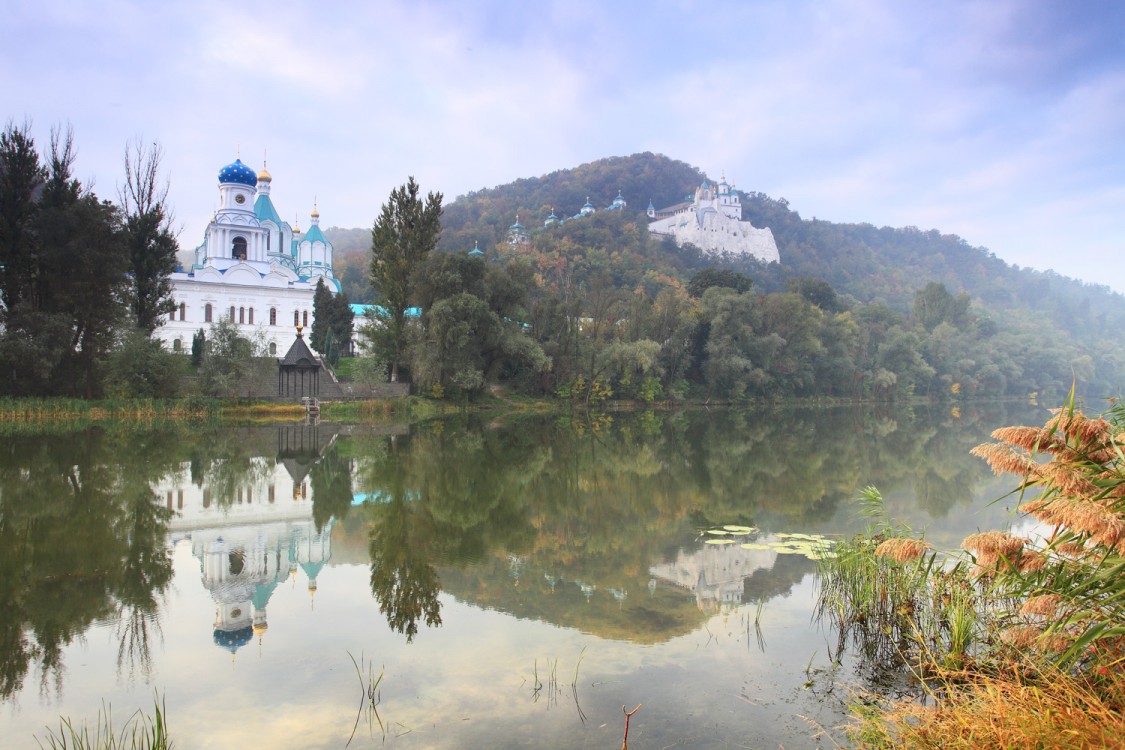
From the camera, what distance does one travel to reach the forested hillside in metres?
40.7

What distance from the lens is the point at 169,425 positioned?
1041 inches

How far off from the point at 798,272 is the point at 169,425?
10322cm

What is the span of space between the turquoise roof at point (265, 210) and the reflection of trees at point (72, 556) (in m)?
44.0

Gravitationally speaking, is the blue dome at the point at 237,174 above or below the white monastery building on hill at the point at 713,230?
below

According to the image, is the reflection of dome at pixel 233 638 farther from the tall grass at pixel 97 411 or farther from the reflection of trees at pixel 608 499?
the tall grass at pixel 97 411

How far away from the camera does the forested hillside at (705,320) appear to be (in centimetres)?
4066

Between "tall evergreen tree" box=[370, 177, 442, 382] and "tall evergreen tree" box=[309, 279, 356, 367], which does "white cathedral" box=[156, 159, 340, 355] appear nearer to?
"tall evergreen tree" box=[309, 279, 356, 367]

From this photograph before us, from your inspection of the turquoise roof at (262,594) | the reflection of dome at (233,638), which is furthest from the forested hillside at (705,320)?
the turquoise roof at (262,594)

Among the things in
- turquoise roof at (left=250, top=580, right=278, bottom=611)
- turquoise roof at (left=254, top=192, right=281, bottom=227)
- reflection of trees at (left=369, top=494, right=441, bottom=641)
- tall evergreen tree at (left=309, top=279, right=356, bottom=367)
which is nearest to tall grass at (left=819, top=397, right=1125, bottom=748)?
reflection of trees at (left=369, top=494, right=441, bottom=641)

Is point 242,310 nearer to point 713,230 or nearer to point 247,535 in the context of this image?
point 247,535

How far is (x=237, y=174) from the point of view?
52344 mm

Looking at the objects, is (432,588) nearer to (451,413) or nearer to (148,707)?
(148,707)

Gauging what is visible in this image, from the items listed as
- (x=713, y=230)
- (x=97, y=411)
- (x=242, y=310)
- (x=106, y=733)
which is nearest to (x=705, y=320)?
(x=242, y=310)

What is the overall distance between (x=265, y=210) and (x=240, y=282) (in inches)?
361
